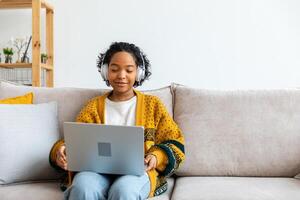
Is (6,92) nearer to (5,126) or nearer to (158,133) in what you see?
(5,126)

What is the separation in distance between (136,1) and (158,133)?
1812mm

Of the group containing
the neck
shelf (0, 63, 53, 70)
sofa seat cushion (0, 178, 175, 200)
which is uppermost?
shelf (0, 63, 53, 70)

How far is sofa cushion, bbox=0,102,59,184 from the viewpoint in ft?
5.44

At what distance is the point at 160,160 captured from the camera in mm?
1559

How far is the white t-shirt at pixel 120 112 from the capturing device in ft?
5.71

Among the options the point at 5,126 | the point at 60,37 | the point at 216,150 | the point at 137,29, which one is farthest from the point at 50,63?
the point at 216,150

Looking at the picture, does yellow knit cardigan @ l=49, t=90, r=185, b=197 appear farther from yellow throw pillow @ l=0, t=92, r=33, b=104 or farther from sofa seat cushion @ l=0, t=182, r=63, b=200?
yellow throw pillow @ l=0, t=92, r=33, b=104

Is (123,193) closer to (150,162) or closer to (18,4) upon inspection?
(150,162)

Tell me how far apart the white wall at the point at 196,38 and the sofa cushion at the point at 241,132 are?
1319 mm

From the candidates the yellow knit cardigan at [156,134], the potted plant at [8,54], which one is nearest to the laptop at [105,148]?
the yellow knit cardigan at [156,134]

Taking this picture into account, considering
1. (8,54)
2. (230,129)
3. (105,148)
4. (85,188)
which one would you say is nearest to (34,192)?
(85,188)

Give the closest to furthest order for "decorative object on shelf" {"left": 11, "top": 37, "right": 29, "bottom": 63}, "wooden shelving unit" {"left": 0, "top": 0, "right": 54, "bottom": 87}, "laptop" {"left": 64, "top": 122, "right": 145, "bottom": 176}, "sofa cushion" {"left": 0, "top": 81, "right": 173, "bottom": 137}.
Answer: "laptop" {"left": 64, "top": 122, "right": 145, "bottom": 176} < "sofa cushion" {"left": 0, "top": 81, "right": 173, "bottom": 137} < "wooden shelving unit" {"left": 0, "top": 0, "right": 54, "bottom": 87} < "decorative object on shelf" {"left": 11, "top": 37, "right": 29, "bottom": 63}

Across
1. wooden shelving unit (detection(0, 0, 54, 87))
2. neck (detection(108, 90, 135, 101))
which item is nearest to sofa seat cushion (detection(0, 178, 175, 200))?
neck (detection(108, 90, 135, 101))

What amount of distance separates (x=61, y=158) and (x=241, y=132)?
800mm
